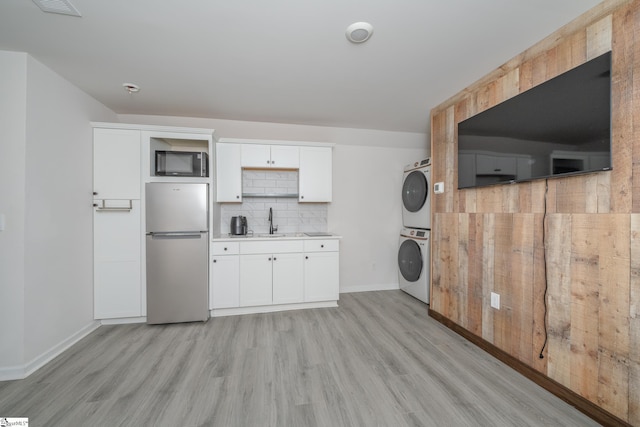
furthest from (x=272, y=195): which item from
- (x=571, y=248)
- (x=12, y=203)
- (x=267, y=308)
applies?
(x=571, y=248)

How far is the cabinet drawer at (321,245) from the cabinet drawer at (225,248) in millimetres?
837

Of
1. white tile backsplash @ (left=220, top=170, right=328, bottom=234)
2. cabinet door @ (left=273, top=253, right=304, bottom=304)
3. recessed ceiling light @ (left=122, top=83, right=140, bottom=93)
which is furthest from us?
white tile backsplash @ (left=220, top=170, right=328, bottom=234)

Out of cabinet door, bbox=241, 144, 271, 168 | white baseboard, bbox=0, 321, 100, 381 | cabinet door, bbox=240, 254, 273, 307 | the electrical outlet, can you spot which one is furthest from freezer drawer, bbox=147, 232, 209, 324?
the electrical outlet

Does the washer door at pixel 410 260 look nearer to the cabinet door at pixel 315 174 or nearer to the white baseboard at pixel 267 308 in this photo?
the white baseboard at pixel 267 308

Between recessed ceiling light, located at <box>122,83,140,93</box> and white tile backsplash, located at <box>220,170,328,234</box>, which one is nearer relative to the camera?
recessed ceiling light, located at <box>122,83,140,93</box>

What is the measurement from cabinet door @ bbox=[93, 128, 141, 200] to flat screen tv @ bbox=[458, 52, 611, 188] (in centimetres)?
349

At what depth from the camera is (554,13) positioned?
5.05 ft

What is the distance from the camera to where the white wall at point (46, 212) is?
1.90 meters

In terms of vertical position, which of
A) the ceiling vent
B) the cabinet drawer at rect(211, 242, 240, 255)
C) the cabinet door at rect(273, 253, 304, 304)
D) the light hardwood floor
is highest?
the ceiling vent

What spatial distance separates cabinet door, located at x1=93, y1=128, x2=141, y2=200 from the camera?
→ 2.69 m

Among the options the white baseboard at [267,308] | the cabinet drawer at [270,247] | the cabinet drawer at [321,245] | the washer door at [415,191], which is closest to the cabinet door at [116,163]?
the cabinet drawer at [270,247]

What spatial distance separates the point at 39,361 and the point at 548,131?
13.9ft

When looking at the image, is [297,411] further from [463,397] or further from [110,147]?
[110,147]

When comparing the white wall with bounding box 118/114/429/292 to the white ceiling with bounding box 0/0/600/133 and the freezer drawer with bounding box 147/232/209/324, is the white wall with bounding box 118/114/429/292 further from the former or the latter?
the freezer drawer with bounding box 147/232/209/324
